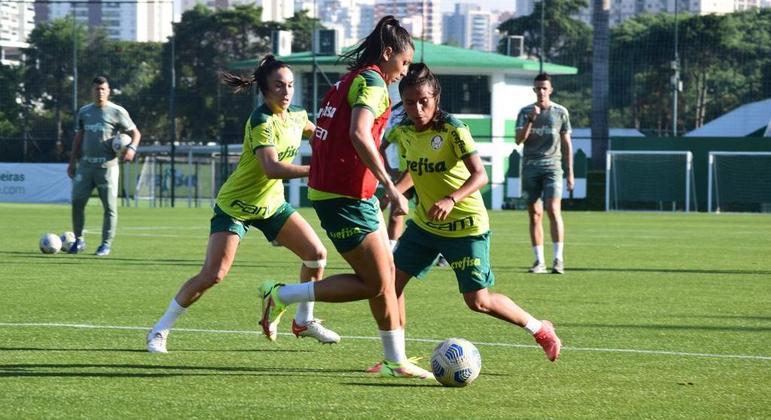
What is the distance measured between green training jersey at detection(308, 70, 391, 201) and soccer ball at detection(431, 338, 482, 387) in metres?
1.27

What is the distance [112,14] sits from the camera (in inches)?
2825

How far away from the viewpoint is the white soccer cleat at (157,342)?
8359 millimetres

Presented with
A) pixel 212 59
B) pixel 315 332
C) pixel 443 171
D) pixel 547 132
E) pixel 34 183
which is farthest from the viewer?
pixel 212 59

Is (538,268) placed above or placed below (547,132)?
below

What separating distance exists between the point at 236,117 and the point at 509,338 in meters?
47.8

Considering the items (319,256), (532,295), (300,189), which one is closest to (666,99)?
(300,189)

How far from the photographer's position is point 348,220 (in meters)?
7.22

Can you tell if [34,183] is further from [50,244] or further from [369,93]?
[369,93]

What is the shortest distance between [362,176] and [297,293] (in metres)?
0.88

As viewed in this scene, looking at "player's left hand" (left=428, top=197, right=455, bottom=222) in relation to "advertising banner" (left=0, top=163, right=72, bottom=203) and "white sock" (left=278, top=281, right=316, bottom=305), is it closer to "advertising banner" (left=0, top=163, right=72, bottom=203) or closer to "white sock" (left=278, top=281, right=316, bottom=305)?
"white sock" (left=278, top=281, right=316, bottom=305)

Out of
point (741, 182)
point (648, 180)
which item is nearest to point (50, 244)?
point (648, 180)

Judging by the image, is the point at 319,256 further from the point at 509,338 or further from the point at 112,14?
the point at 112,14

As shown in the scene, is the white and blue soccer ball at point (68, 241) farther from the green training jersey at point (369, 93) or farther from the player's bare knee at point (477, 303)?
the green training jersey at point (369, 93)

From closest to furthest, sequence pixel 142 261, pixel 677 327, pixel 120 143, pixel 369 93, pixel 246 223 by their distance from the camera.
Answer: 1. pixel 369 93
2. pixel 246 223
3. pixel 677 327
4. pixel 142 261
5. pixel 120 143
